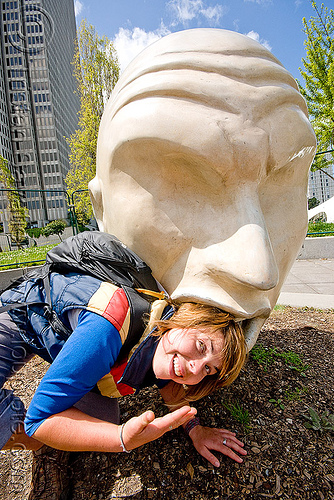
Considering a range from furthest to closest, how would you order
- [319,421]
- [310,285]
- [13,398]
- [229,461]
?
[310,285] < [319,421] < [229,461] < [13,398]

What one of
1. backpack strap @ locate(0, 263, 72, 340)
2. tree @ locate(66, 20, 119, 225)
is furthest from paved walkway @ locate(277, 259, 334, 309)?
tree @ locate(66, 20, 119, 225)

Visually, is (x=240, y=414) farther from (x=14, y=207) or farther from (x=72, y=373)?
(x=14, y=207)

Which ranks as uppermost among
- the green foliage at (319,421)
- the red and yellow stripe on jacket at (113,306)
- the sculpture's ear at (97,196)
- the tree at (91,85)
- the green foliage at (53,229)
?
the tree at (91,85)

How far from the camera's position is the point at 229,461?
171cm

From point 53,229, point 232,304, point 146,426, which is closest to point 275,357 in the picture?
point 232,304

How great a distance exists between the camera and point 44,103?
4.40m

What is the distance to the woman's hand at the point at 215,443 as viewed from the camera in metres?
1.69

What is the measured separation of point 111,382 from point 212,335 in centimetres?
60

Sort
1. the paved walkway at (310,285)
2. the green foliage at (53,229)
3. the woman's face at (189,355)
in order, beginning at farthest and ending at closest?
the green foliage at (53,229) < the paved walkway at (310,285) < the woman's face at (189,355)

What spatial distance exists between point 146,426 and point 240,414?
41.3 inches

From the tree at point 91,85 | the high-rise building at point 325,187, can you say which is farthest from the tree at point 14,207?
the high-rise building at point 325,187

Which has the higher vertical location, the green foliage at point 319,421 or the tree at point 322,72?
the tree at point 322,72

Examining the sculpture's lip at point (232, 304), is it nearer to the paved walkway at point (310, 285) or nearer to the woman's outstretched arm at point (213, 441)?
the woman's outstretched arm at point (213, 441)

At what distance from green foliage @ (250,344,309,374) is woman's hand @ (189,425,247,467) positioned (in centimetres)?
83
